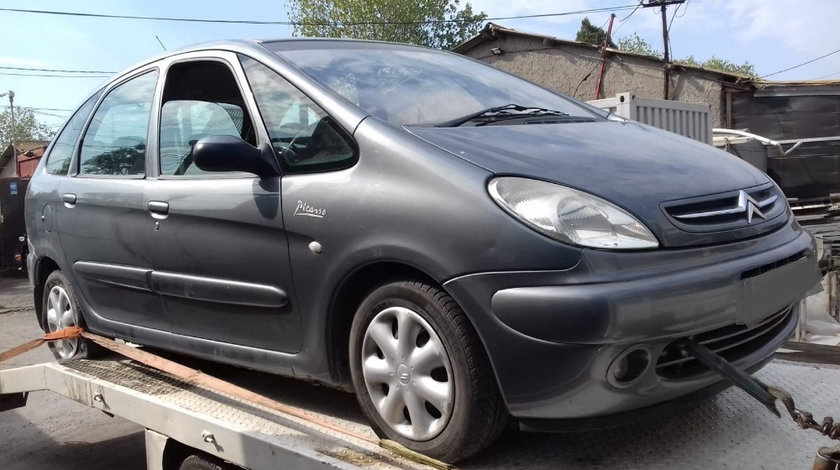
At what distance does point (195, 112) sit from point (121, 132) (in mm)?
640

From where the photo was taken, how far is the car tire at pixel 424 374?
2.08 meters

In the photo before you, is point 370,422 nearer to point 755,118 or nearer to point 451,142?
point 451,142

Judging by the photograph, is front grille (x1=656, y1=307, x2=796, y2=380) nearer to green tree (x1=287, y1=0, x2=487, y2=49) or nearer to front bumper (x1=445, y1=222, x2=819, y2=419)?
front bumper (x1=445, y1=222, x2=819, y2=419)

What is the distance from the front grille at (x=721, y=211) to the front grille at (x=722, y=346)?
0.29 metres

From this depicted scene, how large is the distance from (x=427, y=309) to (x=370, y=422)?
1.57 ft

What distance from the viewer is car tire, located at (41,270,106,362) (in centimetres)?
386

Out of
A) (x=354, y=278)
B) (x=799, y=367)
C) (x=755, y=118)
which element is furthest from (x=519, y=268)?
(x=755, y=118)

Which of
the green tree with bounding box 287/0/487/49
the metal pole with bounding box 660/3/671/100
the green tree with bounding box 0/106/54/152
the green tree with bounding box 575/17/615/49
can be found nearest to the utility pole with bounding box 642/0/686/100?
the metal pole with bounding box 660/3/671/100

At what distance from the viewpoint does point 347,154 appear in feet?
7.96

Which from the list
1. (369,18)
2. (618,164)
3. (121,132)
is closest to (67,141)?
→ (121,132)

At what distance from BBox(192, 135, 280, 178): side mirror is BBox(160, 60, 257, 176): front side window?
0.23 m

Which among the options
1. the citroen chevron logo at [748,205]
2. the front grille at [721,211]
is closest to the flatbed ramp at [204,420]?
the front grille at [721,211]

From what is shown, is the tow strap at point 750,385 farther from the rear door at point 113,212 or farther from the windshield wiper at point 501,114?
the rear door at point 113,212

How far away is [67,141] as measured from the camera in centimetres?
409
